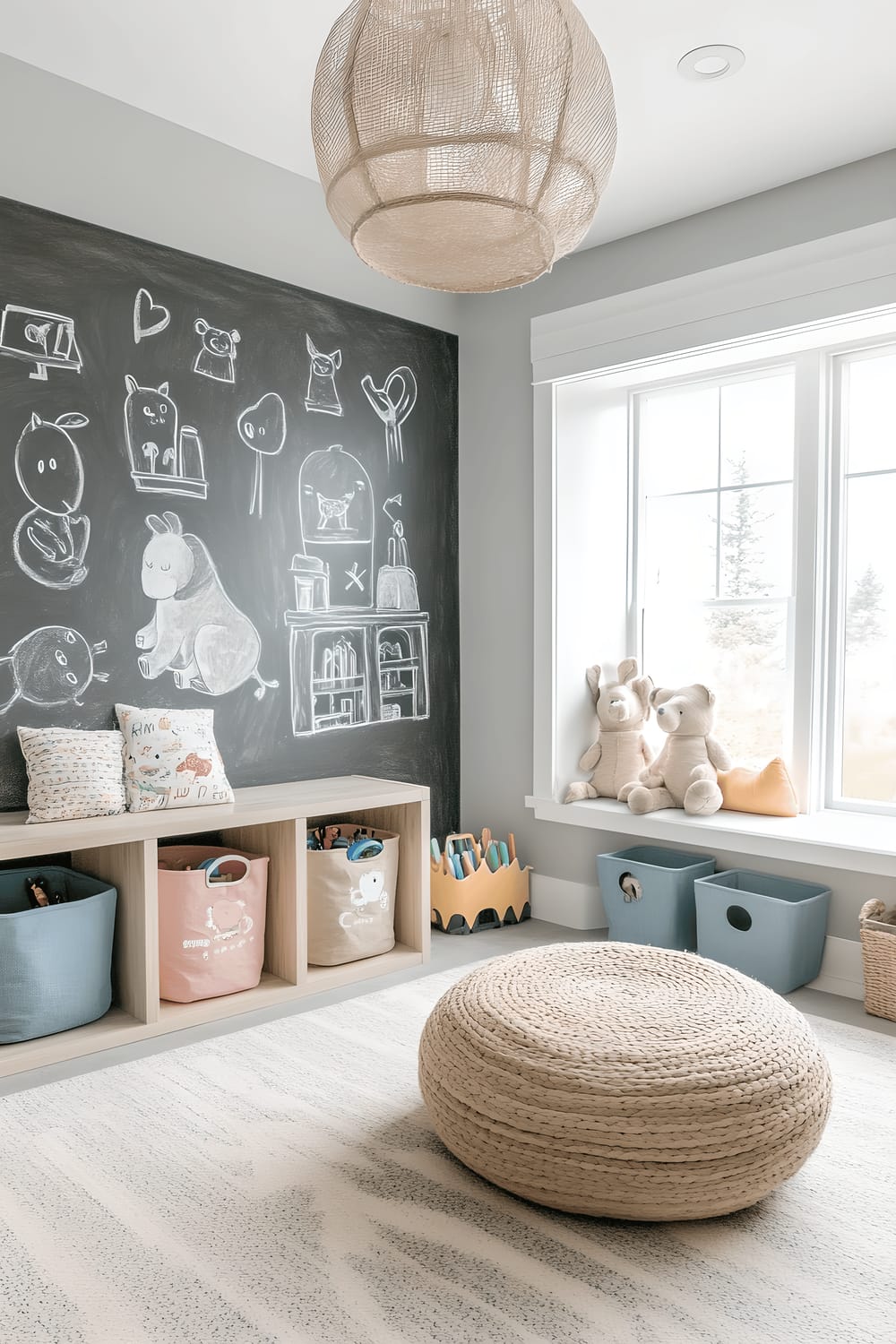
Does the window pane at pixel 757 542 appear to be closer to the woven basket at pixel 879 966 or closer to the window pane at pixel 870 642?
the window pane at pixel 870 642

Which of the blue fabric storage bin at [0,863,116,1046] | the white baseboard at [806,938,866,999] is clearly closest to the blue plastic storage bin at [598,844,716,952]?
the white baseboard at [806,938,866,999]

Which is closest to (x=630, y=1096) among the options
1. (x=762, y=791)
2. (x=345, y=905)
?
(x=345, y=905)

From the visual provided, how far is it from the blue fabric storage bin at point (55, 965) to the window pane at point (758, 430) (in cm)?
247

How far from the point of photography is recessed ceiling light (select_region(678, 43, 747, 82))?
2422 millimetres

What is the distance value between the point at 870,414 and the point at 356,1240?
110 inches

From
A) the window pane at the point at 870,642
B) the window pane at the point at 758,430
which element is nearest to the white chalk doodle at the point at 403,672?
the window pane at the point at 758,430

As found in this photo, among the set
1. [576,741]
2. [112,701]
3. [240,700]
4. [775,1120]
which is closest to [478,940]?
[576,741]

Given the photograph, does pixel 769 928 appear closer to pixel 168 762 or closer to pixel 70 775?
pixel 168 762

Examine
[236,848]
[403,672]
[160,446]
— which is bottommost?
[236,848]

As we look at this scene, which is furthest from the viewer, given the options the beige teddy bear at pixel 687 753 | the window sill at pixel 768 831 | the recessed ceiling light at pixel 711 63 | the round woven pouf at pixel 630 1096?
the beige teddy bear at pixel 687 753

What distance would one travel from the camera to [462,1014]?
189 cm

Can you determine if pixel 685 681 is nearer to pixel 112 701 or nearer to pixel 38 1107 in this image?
pixel 112 701

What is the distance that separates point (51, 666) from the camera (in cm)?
269

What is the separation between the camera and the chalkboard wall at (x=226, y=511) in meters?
2.66
